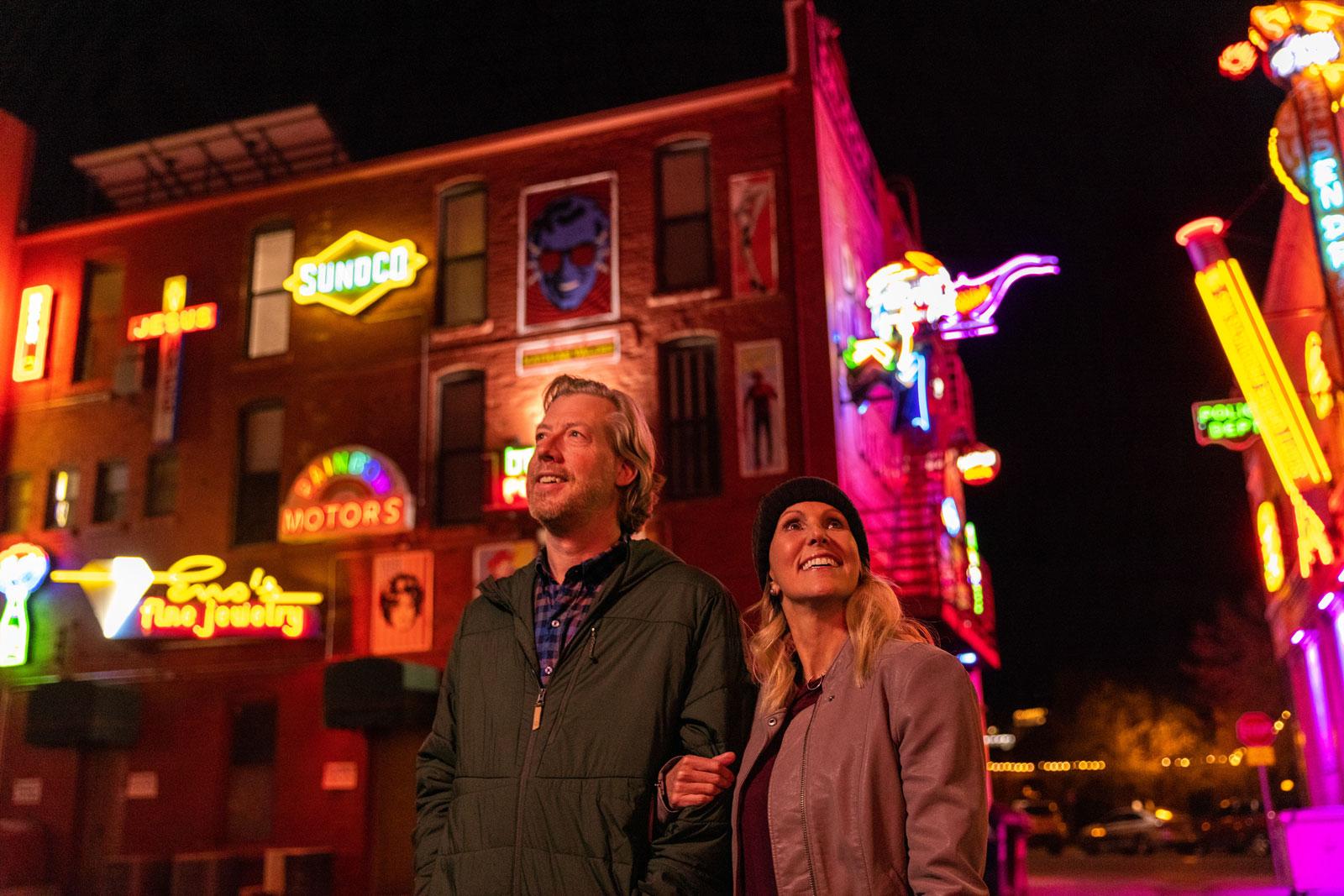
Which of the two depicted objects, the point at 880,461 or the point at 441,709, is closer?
the point at 441,709

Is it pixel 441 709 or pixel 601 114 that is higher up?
pixel 601 114

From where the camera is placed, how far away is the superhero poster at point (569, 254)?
1822cm

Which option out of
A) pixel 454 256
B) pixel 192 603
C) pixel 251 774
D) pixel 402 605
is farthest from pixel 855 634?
pixel 454 256

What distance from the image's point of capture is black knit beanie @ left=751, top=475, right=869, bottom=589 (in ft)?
13.5

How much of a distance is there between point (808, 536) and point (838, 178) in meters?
16.0

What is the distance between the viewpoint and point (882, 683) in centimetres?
353

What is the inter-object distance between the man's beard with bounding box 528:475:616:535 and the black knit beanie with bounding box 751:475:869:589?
0.61 m

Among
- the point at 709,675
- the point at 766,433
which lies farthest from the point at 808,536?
the point at 766,433

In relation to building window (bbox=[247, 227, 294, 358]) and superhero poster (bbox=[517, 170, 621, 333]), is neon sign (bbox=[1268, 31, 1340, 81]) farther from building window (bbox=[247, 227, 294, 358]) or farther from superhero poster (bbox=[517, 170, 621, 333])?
building window (bbox=[247, 227, 294, 358])

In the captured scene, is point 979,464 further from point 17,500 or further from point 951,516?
point 17,500

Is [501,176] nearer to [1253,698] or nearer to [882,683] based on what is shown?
[882,683]

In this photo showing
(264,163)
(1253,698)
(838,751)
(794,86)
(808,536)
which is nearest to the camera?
(838,751)

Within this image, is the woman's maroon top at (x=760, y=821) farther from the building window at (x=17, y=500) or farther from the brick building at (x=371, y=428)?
the building window at (x=17, y=500)

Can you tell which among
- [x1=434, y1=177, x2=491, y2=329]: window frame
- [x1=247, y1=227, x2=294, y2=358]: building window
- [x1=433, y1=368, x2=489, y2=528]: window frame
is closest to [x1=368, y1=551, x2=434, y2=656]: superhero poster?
[x1=433, y1=368, x2=489, y2=528]: window frame
